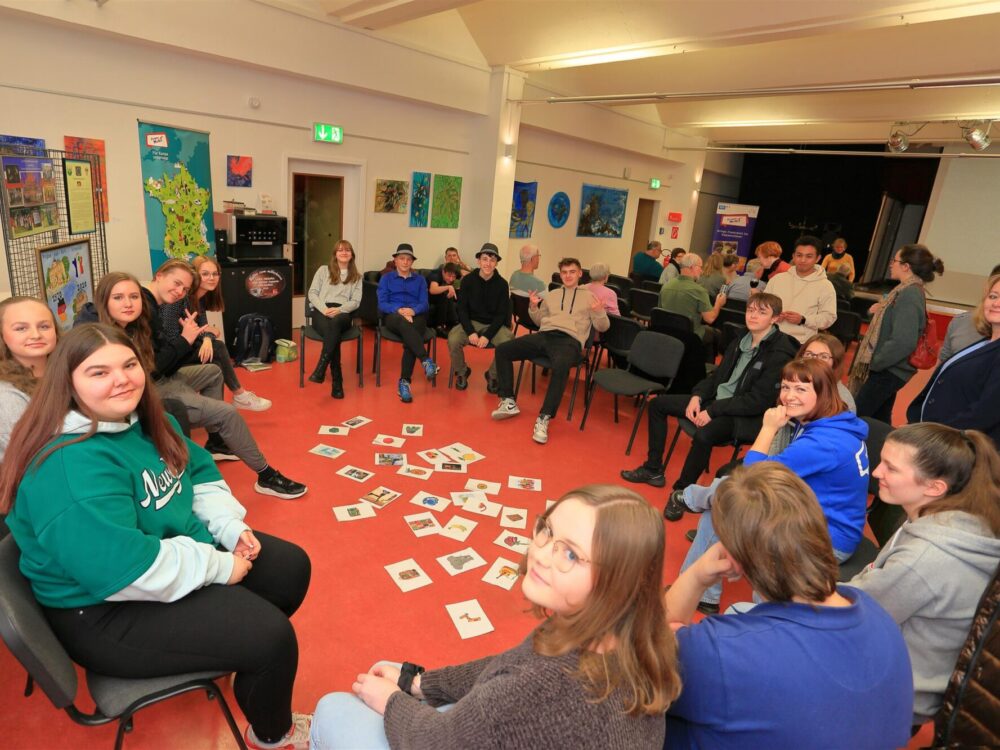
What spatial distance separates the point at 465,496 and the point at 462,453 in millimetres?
611

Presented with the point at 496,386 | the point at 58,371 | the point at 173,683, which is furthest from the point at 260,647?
the point at 496,386

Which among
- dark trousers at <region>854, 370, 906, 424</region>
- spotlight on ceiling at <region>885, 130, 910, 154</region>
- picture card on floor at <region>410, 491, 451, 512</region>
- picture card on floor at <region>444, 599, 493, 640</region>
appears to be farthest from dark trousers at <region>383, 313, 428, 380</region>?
spotlight on ceiling at <region>885, 130, 910, 154</region>

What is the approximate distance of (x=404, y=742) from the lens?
3.74 feet

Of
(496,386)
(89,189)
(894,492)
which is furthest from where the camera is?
(496,386)

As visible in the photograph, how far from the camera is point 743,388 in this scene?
3475 mm

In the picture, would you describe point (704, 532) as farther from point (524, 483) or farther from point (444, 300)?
point (444, 300)

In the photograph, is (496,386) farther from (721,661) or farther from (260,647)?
(721,661)

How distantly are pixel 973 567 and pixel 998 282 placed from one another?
1.97m

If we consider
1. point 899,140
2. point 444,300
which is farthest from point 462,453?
point 899,140

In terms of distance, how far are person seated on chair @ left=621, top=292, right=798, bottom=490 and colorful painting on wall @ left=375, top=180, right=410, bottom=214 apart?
518 centimetres

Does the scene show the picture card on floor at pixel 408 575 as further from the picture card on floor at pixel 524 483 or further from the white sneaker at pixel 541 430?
the white sneaker at pixel 541 430

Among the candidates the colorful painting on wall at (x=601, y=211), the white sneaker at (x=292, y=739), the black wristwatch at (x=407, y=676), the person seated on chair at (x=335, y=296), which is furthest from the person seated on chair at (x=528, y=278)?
the black wristwatch at (x=407, y=676)

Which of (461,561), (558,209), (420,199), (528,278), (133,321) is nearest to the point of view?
(461,561)

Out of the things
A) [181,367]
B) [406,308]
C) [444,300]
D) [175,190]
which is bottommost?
[181,367]
